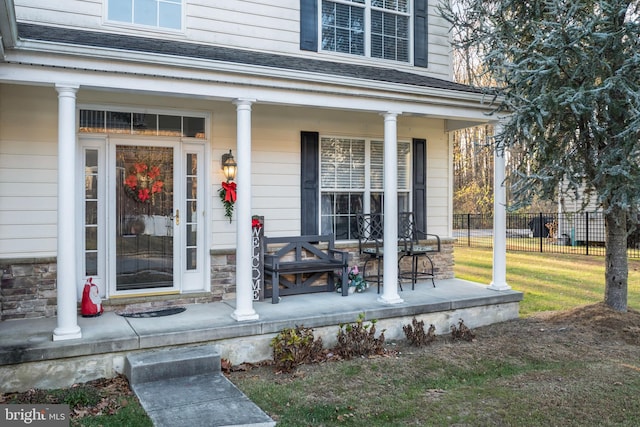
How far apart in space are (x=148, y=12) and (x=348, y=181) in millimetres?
3458

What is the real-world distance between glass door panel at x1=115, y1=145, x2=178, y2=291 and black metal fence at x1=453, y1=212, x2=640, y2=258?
11.7m

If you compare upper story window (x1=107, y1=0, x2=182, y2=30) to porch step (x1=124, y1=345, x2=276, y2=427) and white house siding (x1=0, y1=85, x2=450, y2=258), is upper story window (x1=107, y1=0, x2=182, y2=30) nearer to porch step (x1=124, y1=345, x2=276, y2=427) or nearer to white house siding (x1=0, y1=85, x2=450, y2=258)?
white house siding (x1=0, y1=85, x2=450, y2=258)

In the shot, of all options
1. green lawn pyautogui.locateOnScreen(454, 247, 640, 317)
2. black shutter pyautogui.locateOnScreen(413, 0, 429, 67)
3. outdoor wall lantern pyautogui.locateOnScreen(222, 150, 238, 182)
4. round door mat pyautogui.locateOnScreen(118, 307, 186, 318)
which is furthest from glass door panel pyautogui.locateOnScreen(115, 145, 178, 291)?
green lawn pyautogui.locateOnScreen(454, 247, 640, 317)

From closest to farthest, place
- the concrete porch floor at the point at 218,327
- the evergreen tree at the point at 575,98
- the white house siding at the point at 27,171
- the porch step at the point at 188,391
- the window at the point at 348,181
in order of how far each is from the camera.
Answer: the porch step at the point at 188,391 < the concrete porch floor at the point at 218,327 < the white house siding at the point at 27,171 < the evergreen tree at the point at 575,98 < the window at the point at 348,181

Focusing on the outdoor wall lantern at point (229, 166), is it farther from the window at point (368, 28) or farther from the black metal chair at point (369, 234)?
the window at point (368, 28)

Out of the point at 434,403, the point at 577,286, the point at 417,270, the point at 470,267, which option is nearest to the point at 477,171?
the point at 470,267

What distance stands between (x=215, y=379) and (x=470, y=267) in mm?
9139

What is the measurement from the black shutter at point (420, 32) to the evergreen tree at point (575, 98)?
1102 millimetres

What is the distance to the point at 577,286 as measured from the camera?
9680mm

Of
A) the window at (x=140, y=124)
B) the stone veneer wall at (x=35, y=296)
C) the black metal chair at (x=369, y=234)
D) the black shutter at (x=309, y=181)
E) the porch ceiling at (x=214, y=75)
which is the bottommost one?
the stone veneer wall at (x=35, y=296)

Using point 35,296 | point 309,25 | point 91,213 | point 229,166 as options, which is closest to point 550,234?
point 309,25

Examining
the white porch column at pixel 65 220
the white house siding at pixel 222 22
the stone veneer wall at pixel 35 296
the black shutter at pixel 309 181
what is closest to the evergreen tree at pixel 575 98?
the white house siding at pixel 222 22

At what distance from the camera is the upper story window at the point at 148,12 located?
6.14 meters

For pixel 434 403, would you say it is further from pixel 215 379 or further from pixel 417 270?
pixel 417 270
